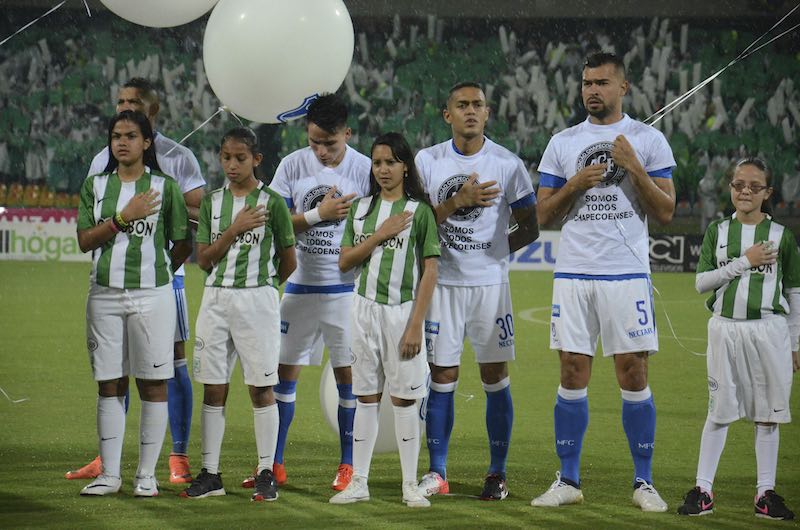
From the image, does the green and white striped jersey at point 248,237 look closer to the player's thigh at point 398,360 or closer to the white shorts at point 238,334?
the white shorts at point 238,334

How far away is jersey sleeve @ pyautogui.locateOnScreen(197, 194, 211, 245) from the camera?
15.4ft

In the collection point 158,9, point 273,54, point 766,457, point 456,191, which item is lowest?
point 766,457

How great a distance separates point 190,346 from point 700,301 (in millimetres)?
6650

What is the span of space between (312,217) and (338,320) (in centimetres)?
51

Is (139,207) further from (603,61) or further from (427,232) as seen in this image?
(603,61)

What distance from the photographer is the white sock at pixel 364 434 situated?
14.8 ft

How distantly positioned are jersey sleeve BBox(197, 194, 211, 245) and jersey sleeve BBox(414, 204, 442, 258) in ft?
2.90

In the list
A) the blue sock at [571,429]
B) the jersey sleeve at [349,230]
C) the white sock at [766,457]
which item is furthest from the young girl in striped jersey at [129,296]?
the white sock at [766,457]

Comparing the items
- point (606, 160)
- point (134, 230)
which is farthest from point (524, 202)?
point (134, 230)

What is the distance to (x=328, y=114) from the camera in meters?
4.87

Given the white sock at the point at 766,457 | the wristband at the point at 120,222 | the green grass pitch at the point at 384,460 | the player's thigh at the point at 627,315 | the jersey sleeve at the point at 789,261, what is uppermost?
the wristband at the point at 120,222

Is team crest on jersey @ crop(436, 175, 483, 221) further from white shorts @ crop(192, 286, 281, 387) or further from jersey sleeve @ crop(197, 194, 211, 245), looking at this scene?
jersey sleeve @ crop(197, 194, 211, 245)

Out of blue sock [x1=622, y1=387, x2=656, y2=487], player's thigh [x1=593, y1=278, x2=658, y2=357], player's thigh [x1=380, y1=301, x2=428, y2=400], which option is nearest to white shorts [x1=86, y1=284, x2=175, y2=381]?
player's thigh [x1=380, y1=301, x2=428, y2=400]

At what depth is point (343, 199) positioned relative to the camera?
4844mm
